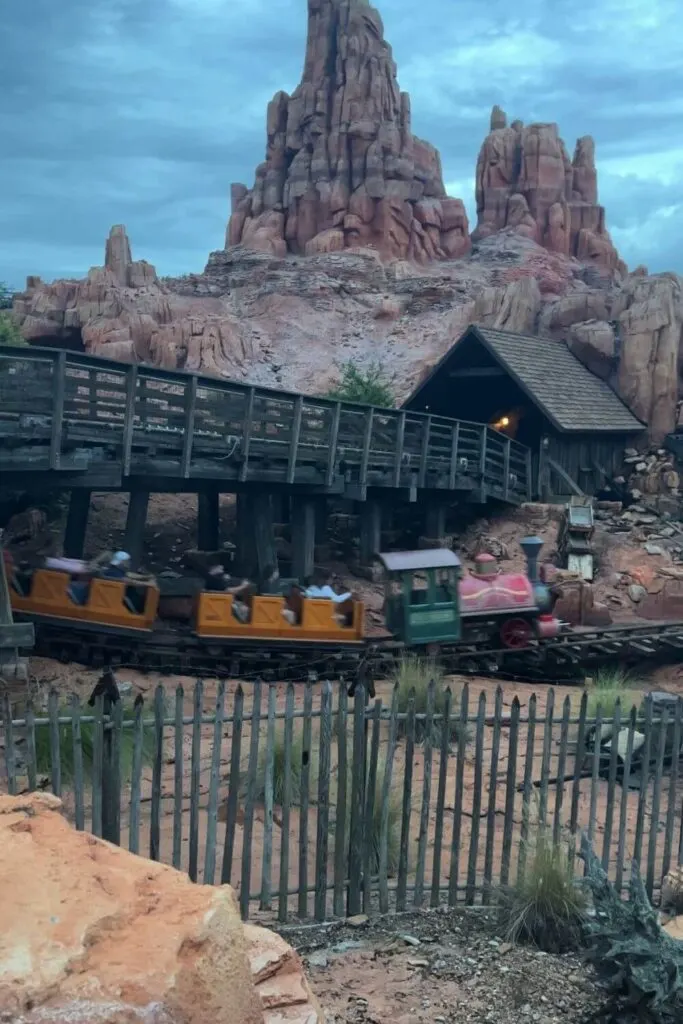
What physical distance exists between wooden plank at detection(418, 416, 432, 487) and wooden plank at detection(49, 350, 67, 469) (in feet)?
29.6

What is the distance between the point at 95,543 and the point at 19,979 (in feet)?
61.2

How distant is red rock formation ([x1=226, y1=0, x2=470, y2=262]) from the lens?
52875 mm

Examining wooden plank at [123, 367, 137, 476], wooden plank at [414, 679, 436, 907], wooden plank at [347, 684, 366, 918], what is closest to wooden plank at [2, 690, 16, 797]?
wooden plank at [347, 684, 366, 918]

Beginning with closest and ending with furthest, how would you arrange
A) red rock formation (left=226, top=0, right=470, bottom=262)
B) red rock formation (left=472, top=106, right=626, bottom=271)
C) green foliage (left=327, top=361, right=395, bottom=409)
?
green foliage (left=327, top=361, right=395, bottom=409) < red rock formation (left=226, top=0, right=470, bottom=262) < red rock formation (left=472, top=106, right=626, bottom=271)

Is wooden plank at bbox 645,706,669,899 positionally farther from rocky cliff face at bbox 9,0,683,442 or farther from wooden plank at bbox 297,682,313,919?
rocky cliff face at bbox 9,0,683,442

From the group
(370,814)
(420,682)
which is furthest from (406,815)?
(420,682)

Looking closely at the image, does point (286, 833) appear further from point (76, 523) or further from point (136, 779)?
point (76, 523)

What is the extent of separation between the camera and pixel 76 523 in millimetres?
17234

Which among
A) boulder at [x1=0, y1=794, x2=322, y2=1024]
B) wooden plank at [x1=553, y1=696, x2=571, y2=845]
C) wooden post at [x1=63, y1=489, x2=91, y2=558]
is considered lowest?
wooden plank at [x1=553, y1=696, x2=571, y2=845]

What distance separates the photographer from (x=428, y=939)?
5.61m

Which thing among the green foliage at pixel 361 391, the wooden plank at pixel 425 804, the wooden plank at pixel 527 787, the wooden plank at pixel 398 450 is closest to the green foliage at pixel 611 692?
the wooden plank at pixel 527 787

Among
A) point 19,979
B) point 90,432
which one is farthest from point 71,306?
point 19,979

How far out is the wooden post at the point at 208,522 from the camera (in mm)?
19578

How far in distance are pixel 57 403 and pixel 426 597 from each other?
20.1 ft
